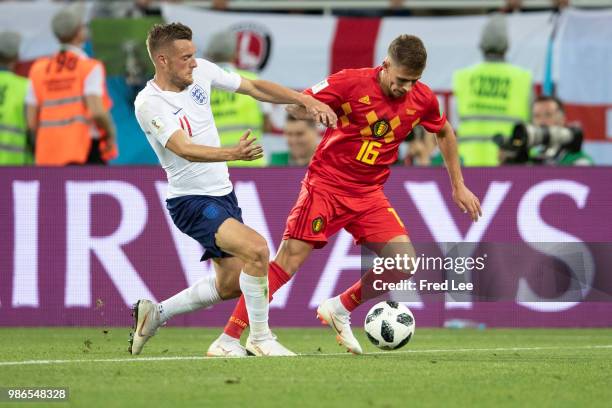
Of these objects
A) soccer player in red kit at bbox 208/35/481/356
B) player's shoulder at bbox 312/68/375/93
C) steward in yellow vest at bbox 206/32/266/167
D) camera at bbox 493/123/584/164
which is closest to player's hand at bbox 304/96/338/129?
soccer player in red kit at bbox 208/35/481/356

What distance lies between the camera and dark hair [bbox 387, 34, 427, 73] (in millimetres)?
8000

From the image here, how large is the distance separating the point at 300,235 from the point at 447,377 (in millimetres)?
1884

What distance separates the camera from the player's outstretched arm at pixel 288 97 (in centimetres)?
778

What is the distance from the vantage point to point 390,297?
35.9 ft

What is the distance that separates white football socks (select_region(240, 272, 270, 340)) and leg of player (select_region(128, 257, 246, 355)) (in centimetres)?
34

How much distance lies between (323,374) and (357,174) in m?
2.02

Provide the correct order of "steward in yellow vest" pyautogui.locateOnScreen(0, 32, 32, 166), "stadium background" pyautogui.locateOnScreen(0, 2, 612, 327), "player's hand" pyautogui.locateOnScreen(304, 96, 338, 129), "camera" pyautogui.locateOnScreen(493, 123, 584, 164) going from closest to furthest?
1. "player's hand" pyautogui.locateOnScreen(304, 96, 338, 129)
2. "stadium background" pyautogui.locateOnScreen(0, 2, 612, 327)
3. "camera" pyautogui.locateOnScreen(493, 123, 584, 164)
4. "steward in yellow vest" pyautogui.locateOnScreen(0, 32, 32, 166)

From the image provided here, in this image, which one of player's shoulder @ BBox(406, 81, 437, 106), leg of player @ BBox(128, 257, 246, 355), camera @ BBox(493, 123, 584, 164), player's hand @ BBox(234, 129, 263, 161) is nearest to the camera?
player's hand @ BBox(234, 129, 263, 161)

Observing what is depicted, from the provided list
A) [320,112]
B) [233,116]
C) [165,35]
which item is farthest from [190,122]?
[233,116]

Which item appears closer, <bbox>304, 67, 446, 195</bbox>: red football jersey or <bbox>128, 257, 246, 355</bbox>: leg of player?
<bbox>128, 257, 246, 355</bbox>: leg of player

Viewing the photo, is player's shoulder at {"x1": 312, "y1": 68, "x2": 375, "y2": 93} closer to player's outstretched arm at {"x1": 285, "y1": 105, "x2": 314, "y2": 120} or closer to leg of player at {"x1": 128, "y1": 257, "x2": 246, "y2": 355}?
player's outstretched arm at {"x1": 285, "y1": 105, "x2": 314, "y2": 120}

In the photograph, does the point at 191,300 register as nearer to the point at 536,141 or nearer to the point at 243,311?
the point at 243,311

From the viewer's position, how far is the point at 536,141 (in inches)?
468

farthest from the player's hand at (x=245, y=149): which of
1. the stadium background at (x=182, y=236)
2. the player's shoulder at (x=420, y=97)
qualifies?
the stadium background at (x=182, y=236)
